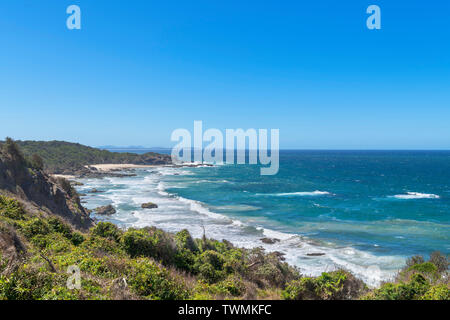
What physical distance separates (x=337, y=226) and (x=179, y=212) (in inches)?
837

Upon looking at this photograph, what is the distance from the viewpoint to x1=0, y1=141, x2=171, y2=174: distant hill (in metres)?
98.1

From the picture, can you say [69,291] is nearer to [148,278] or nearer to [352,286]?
[148,278]

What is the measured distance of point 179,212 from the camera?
39.1m

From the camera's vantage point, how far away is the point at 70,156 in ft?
372

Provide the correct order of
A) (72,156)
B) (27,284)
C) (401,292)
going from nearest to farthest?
(27,284)
(401,292)
(72,156)

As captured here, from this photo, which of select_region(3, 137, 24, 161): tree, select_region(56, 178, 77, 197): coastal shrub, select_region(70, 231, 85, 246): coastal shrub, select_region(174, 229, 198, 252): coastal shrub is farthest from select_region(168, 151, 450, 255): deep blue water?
select_region(3, 137, 24, 161): tree

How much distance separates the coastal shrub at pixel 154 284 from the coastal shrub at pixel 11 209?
1005 centimetres

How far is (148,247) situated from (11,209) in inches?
349

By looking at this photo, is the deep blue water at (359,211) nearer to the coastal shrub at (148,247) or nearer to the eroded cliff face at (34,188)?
the eroded cliff face at (34,188)

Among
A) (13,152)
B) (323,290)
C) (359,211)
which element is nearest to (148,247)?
(323,290)

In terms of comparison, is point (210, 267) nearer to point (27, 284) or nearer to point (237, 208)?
point (27, 284)

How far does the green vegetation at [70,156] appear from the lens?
94.8 metres

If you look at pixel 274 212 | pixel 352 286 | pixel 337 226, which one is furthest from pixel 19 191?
pixel 337 226

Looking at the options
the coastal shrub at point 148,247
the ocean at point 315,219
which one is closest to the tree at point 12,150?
the ocean at point 315,219
